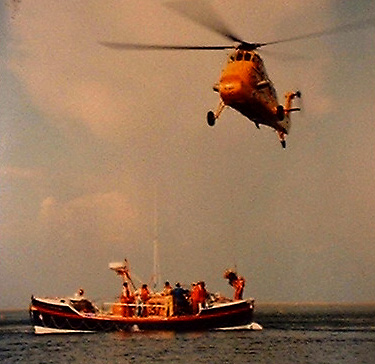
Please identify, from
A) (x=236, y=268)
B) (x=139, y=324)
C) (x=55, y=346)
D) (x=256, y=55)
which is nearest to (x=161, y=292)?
(x=139, y=324)

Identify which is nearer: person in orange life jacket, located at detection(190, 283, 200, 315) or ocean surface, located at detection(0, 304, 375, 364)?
ocean surface, located at detection(0, 304, 375, 364)

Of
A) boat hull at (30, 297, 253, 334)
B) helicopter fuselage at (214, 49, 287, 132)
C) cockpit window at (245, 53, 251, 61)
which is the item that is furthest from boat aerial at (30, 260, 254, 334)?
cockpit window at (245, 53, 251, 61)

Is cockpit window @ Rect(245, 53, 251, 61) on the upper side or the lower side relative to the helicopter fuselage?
upper

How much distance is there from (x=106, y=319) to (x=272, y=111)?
4262mm

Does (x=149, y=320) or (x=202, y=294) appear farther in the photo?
(x=149, y=320)

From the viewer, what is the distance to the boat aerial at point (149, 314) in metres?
10.8

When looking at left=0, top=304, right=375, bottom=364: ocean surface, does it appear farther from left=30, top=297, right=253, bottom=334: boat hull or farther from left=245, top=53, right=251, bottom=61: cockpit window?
left=245, top=53, right=251, bottom=61: cockpit window

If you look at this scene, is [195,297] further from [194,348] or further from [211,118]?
[211,118]

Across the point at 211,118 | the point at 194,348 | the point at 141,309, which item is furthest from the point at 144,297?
the point at 211,118

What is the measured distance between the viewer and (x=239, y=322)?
11312 mm

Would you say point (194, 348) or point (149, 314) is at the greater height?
point (149, 314)

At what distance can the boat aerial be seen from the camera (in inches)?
426

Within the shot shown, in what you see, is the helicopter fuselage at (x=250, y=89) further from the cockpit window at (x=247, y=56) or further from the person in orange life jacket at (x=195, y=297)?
the person in orange life jacket at (x=195, y=297)

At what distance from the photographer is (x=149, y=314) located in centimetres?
1135
